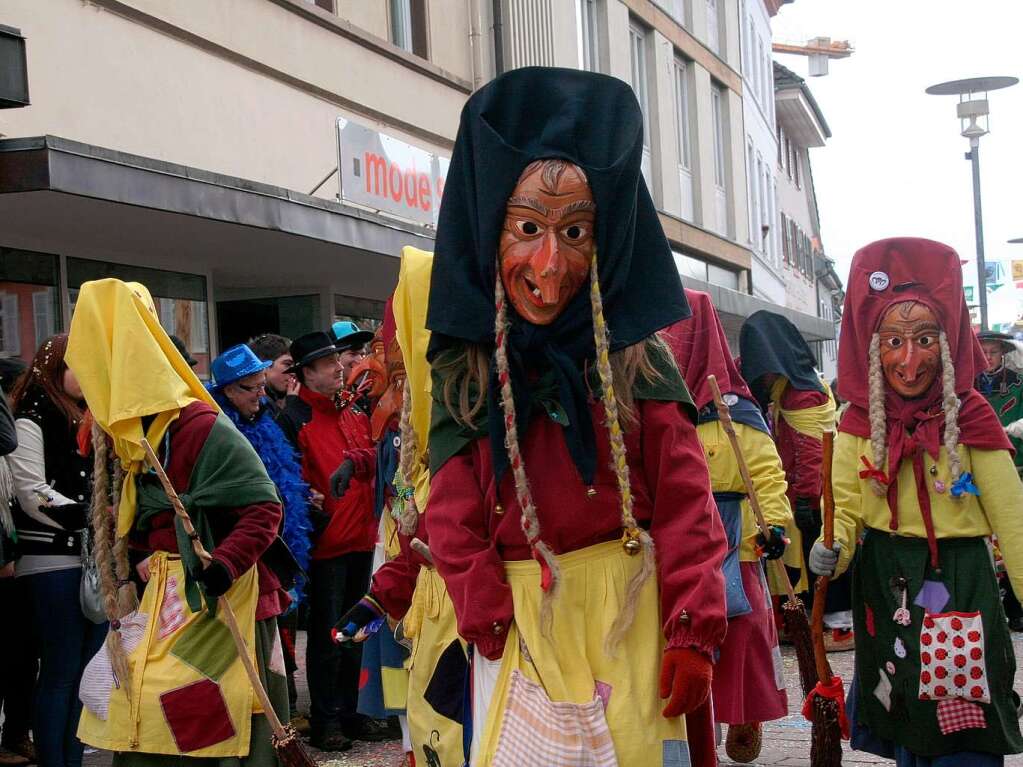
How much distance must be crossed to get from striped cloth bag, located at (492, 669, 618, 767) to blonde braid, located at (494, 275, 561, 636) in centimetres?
18

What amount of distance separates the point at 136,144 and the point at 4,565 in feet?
17.7

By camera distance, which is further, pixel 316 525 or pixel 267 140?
pixel 267 140

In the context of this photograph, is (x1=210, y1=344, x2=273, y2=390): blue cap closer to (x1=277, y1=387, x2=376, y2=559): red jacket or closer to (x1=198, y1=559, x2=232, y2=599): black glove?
(x1=277, y1=387, x2=376, y2=559): red jacket

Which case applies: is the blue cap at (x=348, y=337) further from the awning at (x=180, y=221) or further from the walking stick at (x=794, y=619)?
the walking stick at (x=794, y=619)

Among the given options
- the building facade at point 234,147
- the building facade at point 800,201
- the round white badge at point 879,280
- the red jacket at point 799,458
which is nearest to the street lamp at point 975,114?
the building facade at point 234,147

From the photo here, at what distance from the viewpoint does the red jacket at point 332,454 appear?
290 inches

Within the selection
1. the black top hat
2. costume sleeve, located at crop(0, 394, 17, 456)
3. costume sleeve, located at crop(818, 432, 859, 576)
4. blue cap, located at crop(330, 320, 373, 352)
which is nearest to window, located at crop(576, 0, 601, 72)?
blue cap, located at crop(330, 320, 373, 352)

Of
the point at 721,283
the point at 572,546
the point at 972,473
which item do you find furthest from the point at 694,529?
A: the point at 721,283

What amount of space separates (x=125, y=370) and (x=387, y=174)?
354 inches

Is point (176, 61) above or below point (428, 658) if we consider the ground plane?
above

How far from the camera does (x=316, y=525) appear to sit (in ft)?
23.9

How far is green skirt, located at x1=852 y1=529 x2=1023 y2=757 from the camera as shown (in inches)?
191

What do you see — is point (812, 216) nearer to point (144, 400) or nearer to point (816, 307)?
point (816, 307)

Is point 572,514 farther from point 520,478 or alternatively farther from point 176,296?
point 176,296
